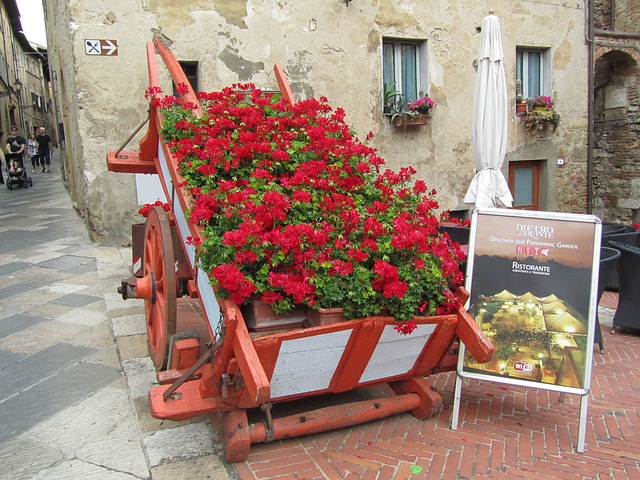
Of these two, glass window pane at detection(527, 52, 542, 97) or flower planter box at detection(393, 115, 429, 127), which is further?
glass window pane at detection(527, 52, 542, 97)

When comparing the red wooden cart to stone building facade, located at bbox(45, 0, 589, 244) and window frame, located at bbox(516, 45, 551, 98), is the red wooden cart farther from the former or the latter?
window frame, located at bbox(516, 45, 551, 98)

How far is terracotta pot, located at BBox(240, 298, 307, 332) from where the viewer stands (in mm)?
2547

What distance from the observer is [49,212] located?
11.0 meters

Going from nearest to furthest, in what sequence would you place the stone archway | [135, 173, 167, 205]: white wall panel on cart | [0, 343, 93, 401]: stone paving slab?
[0, 343, 93, 401]: stone paving slab
[135, 173, 167, 205]: white wall panel on cart
the stone archway

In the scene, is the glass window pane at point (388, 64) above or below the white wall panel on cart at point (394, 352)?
above

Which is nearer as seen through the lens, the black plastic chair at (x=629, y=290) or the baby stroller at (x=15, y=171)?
the black plastic chair at (x=629, y=290)

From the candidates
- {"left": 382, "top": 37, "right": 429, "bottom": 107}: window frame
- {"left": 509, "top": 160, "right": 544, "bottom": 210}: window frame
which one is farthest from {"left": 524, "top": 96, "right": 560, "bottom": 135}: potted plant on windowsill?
{"left": 382, "top": 37, "right": 429, "bottom": 107}: window frame

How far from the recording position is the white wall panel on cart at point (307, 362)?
8.34 feet

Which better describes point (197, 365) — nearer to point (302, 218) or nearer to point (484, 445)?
point (302, 218)

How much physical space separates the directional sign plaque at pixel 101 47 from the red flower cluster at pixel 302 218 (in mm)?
4465

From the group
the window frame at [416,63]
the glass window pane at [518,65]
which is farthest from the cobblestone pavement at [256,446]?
the glass window pane at [518,65]

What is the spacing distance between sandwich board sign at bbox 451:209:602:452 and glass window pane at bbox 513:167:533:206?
8391 mm

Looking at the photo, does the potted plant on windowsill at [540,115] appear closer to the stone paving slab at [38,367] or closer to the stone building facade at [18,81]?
the stone paving slab at [38,367]

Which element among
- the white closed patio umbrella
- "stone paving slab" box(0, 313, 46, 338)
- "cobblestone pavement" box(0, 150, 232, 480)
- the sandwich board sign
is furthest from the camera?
the white closed patio umbrella
